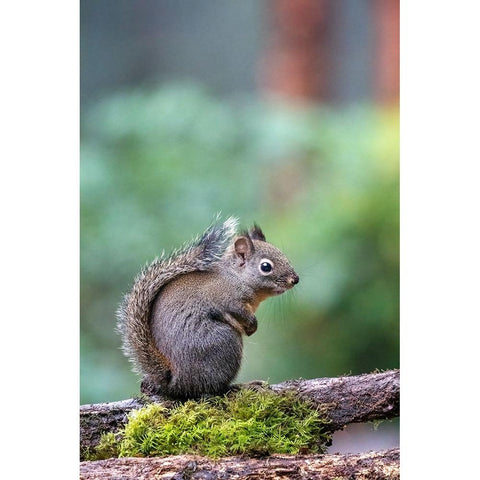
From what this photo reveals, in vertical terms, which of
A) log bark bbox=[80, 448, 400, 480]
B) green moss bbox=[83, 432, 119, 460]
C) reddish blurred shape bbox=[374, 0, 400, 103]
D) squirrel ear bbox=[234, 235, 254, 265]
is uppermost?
reddish blurred shape bbox=[374, 0, 400, 103]

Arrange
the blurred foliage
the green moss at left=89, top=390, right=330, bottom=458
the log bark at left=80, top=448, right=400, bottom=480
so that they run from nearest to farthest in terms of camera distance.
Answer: the log bark at left=80, top=448, right=400, bottom=480 → the green moss at left=89, top=390, right=330, bottom=458 → the blurred foliage

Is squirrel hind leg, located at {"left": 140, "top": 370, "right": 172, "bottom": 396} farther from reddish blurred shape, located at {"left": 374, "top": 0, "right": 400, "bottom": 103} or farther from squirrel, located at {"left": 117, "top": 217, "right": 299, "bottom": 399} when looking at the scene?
reddish blurred shape, located at {"left": 374, "top": 0, "right": 400, "bottom": 103}

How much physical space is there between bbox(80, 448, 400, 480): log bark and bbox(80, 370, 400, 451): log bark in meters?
0.14

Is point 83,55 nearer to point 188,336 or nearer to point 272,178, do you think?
point 272,178

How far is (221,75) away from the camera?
2791 mm

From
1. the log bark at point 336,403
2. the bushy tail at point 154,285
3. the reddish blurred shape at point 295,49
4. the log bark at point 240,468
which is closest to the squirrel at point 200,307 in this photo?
the bushy tail at point 154,285

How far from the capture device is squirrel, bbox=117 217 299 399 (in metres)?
2.69

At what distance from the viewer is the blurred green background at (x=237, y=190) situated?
2752 mm

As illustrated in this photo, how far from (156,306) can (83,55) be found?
773 mm

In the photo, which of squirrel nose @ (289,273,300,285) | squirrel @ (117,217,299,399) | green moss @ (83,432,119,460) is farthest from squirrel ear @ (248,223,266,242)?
green moss @ (83,432,119,460)

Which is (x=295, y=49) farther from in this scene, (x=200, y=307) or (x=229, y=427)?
(x=229, y=427)

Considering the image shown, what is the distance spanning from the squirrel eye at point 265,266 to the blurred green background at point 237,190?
3.1 inches

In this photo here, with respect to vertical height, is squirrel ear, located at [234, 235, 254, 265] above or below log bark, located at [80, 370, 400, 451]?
above

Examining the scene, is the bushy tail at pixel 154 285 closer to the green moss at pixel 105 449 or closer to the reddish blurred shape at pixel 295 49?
the green moss at pixel 105 449
